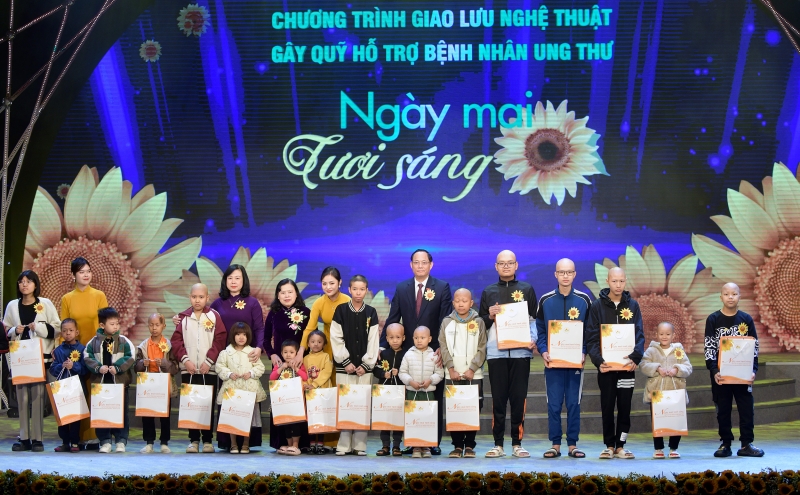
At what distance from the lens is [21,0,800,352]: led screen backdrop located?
852 centimetres

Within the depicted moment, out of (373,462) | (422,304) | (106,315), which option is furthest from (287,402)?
(106,315)

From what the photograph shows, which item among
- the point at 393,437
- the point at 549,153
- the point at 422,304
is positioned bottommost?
the point at 393,437

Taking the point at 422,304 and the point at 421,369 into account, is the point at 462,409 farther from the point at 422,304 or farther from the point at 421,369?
the point at 422,304

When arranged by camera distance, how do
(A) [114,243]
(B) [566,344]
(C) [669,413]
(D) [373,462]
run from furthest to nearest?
(A) [114,243], (B) [566,344], (C) [669,413], (D) [373,462]

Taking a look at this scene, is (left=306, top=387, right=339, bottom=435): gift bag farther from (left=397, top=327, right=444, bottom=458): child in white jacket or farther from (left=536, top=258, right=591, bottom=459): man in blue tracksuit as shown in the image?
(left=536, top=258, right=591, bottom=459): man in blue tracksuit

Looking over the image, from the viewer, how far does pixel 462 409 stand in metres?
5.91

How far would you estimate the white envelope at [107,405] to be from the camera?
6.09 m

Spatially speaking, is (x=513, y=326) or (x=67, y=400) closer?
(x=513, y=326)

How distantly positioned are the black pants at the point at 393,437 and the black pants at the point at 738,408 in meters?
2.08

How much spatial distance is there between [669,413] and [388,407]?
5.78 ft

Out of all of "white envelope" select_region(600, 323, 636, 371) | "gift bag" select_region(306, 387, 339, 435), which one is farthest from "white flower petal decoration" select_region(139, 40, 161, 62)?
"white envelope" select_region(600, 323, 636, 371)

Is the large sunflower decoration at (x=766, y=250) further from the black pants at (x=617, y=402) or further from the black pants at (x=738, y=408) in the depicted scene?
the black pants at (x=617, y=402)

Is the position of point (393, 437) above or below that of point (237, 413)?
below

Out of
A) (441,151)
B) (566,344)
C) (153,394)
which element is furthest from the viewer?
(441,151)
